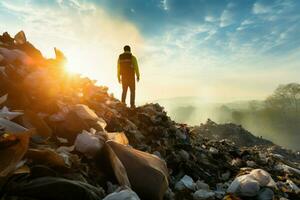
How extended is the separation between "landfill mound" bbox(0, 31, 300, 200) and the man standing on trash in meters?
1.14

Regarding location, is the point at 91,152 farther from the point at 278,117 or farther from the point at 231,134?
the point at 278,117

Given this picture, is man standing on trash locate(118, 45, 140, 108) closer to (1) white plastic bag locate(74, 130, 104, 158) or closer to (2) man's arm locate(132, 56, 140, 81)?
(2) man's arm locate(132, 56, 140, 81)

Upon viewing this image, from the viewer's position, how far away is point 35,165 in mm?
3279

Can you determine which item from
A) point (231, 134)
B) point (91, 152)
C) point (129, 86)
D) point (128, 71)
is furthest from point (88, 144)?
point (231, 134)

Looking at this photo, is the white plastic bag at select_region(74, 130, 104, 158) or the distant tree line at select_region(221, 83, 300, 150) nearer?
the white plastic bag at select_region(74, 130, 104, 158)

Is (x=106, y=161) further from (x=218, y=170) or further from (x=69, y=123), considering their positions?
(x=218, y=170)

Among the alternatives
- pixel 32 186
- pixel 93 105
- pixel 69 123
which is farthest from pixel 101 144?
pixel 93 105

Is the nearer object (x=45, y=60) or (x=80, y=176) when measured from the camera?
(x=80, y=176)

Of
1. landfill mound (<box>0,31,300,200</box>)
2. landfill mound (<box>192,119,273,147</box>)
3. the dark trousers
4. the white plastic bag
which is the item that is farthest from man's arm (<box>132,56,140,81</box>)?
landfill mound (<box>192,119,273,147</box>)

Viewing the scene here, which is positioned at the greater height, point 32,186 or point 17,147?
point 17,147

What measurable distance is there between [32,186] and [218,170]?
482 cm

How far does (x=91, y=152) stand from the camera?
4371mm

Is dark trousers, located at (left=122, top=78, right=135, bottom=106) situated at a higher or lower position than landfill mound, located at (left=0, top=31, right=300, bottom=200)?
higher

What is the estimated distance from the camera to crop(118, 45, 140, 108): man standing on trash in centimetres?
958
